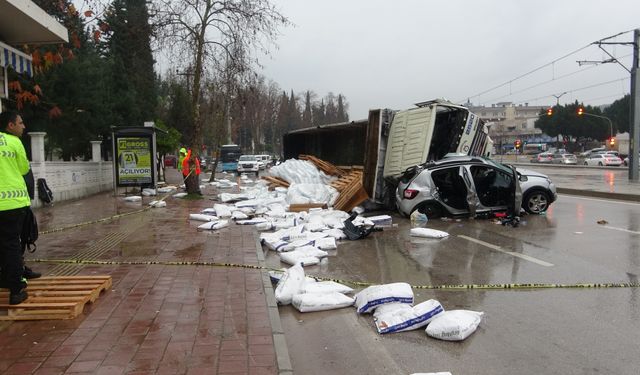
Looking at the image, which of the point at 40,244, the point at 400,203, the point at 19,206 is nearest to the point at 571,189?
the point at 400,203

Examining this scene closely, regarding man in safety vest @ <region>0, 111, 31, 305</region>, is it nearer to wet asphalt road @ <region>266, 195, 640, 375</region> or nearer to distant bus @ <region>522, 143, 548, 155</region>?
wet asphalt road @ <region>266, 195, 640, 375</region>

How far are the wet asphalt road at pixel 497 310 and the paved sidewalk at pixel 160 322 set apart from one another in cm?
50

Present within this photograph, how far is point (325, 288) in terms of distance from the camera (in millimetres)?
6547

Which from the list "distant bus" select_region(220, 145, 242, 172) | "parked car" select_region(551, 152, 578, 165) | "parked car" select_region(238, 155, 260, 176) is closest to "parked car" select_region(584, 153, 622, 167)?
"parked car" select_region(551, 152, 578, 165)

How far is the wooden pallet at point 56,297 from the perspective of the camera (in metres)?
5.00

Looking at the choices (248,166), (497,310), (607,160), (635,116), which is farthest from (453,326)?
(607,160)

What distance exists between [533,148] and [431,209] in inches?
3924

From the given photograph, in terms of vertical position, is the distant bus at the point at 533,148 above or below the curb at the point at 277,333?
above

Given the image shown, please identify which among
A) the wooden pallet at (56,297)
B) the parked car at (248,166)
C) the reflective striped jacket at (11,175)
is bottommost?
the wooden pallet at (56,297)

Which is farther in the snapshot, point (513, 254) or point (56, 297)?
point (513, 254)

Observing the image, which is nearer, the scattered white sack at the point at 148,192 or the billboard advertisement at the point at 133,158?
the billboard advertisement at the point at 133,158

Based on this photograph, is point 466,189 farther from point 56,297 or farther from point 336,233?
point 56,297

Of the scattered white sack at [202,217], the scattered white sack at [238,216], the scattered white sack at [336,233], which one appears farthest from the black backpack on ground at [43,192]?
the scattered white sack at [336,233]

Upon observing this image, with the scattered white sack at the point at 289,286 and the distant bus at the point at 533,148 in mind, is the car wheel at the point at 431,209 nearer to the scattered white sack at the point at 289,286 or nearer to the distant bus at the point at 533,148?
the scattered white sack at the point at 289,286
